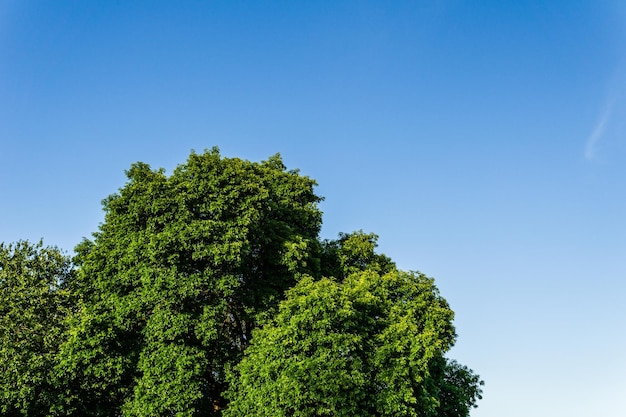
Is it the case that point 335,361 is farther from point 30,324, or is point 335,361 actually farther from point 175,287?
point 30,324

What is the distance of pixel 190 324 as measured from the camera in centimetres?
2489

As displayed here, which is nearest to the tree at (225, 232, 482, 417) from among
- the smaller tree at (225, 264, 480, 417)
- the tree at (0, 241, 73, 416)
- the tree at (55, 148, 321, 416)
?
the smaller tree at (225, 264, 480, 417)

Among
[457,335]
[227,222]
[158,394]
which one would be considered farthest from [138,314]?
[457,335]

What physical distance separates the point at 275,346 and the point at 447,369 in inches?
598

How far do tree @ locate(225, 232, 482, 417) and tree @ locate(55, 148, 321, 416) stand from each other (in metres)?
2.27

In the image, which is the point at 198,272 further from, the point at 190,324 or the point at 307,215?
the point at 307,215

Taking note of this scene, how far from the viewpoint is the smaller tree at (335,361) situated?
891 inches

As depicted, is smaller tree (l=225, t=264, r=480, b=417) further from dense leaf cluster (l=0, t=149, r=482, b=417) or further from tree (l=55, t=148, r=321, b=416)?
tree (l=55, t=148, r=321, b=416)

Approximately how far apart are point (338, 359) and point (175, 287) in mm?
8606

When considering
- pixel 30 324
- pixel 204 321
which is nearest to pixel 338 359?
pixel 204 321

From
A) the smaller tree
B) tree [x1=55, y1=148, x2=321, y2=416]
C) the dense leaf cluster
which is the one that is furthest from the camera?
tree [x1=55, y1=148, x2=321, y2=416]

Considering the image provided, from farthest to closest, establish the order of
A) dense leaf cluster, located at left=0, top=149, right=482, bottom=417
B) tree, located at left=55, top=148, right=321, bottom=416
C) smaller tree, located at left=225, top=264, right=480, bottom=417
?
tree, located at left=55, top=148, right=321, bottom=416 < dense leaf cluster, located at left=0, top=149, right=482, bottom=417 < smaller tree, located at left=225, top=264, right=480, bottom=417

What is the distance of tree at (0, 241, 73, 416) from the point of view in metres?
24.5

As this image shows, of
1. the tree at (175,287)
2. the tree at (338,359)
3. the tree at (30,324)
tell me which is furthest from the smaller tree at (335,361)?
the tree at (30,324)
